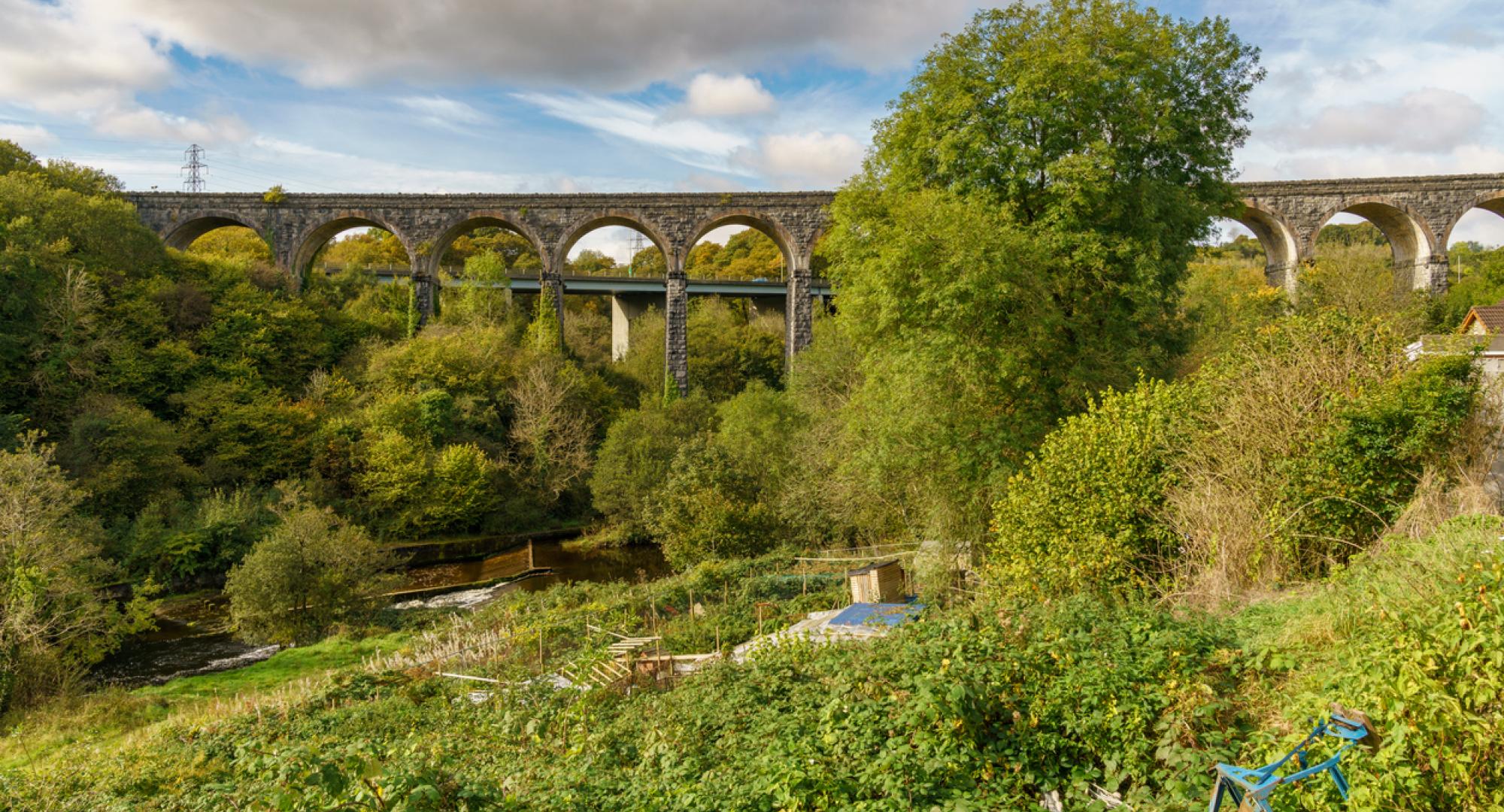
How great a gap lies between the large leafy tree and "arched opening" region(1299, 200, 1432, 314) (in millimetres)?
10352

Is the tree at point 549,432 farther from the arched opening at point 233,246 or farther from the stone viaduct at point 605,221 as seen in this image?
the arched opening at point 233,246

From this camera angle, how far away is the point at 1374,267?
78.2 feet

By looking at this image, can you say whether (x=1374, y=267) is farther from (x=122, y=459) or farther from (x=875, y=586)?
(x=122, y=459)

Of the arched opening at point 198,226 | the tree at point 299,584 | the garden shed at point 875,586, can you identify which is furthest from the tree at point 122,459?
the garden shed at point 875,586

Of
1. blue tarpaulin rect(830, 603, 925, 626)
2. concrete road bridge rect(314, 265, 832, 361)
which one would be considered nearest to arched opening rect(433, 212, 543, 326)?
concrete road bridge rect(314, 265, 832, 361)

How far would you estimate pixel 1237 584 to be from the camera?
6484 millimetres

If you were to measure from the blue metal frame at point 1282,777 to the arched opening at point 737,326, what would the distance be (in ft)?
70.5

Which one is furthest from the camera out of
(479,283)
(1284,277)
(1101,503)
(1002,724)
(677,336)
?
(479,283)

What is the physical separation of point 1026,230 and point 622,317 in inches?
990

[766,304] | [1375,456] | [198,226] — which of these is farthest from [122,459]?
[766,304]

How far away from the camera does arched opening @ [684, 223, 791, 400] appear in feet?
94.1

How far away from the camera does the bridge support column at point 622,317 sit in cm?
3391

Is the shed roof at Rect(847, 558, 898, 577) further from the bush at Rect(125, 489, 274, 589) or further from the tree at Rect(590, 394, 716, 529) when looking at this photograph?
the bush at Rect(125, 489, 274, 589)

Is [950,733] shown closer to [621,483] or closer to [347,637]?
[347,637]
